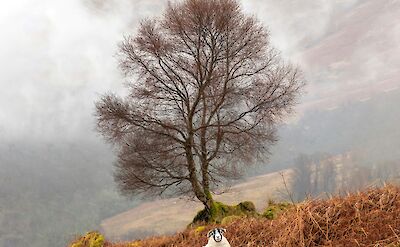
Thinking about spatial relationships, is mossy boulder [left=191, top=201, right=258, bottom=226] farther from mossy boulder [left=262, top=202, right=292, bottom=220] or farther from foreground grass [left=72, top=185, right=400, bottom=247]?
foreground grass [left=72, top=185, right=400, bottom=247]

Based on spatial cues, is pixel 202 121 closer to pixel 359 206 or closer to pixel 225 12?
pixel 225 12

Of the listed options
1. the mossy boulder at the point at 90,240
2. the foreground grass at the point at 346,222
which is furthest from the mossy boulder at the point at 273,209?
the foreground grass at the point at 346,222

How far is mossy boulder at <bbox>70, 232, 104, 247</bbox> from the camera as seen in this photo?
16984mm

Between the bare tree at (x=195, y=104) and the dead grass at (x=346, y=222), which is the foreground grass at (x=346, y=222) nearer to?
the dead grass at (x=346, y=222)

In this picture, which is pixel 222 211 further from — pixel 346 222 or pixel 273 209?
pixel 346 222

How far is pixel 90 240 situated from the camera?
17438 mm

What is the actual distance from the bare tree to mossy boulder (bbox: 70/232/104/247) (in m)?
5.74

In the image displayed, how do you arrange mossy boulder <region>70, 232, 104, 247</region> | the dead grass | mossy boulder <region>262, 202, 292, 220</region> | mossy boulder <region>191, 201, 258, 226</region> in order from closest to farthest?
the dead grass, mossy boulder <region>262, 202, 292, 220</region>, mossy boulder <region>70, 232, 104, 247</region>, mossy boulder <region>191, 201, 258, 226</region>

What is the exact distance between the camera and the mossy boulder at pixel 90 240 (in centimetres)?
1698

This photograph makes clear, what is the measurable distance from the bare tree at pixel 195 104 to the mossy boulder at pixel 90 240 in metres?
5.74

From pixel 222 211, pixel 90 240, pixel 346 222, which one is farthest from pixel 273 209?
pixel 346 222

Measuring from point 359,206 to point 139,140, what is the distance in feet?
55.3

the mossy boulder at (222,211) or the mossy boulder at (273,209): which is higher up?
the mossy boulder at (222,211)

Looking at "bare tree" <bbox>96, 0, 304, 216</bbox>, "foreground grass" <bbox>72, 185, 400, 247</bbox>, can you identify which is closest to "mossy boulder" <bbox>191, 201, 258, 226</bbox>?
"bare tree" <bbox>96, 0, 304, 216</bbox>
